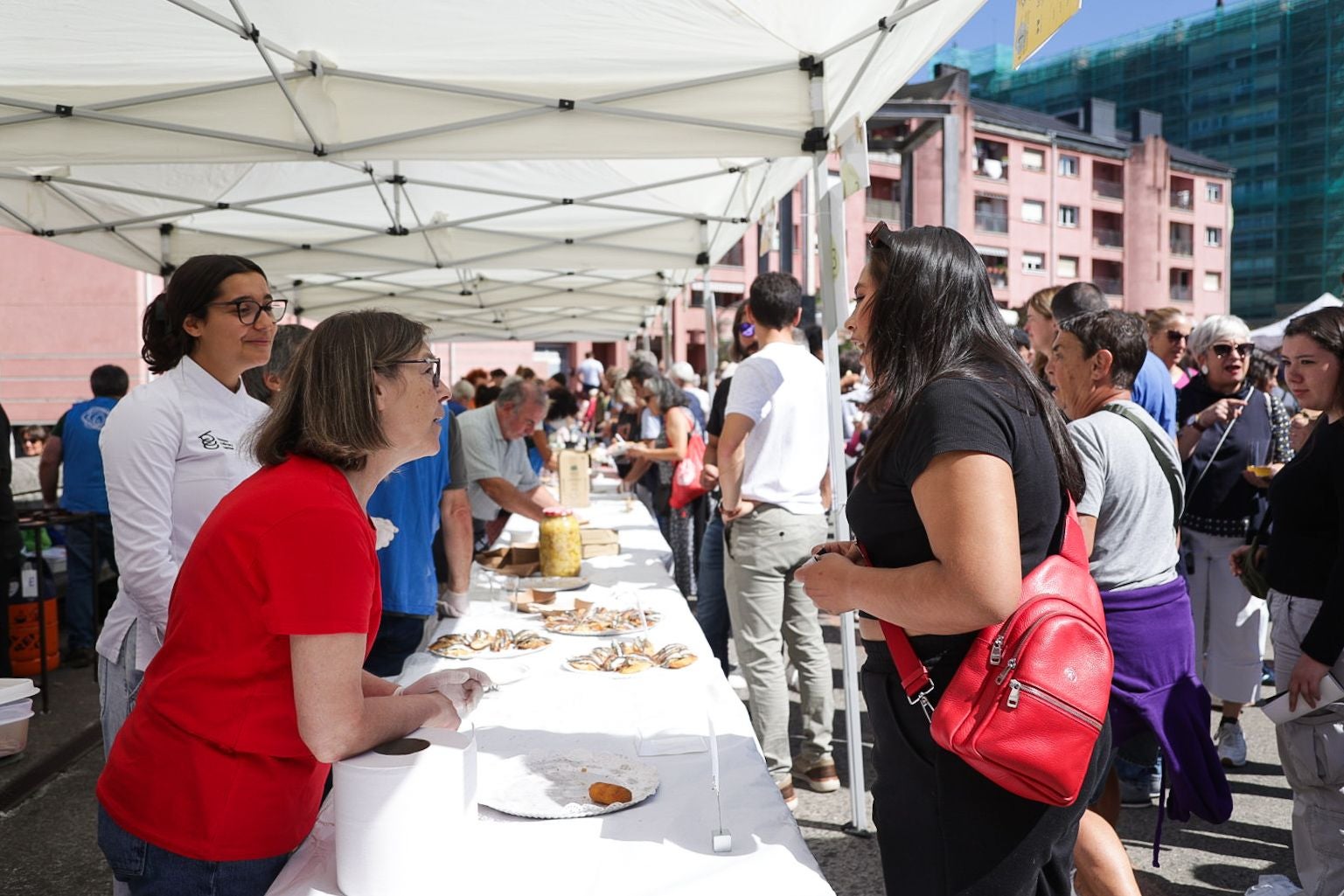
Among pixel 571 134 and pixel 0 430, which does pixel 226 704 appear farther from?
pixel 0 430

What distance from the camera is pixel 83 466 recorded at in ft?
18.1

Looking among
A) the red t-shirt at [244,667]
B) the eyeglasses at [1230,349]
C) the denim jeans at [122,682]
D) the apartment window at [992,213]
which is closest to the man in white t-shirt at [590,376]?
the eyeglasses at [1230,349]

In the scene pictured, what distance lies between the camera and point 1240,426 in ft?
13.4

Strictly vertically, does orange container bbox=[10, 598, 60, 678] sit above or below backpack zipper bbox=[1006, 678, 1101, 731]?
below

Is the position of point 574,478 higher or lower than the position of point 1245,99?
lower

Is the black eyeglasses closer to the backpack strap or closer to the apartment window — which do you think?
the backpack strap

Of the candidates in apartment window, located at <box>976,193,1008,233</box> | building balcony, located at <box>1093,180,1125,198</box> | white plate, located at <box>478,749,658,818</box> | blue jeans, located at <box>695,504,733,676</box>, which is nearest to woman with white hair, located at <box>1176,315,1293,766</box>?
blue jeans, located at <box>695,504,733,676</box>

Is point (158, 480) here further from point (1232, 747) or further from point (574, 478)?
point (1232, 747)

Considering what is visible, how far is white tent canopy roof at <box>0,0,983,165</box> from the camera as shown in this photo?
2.83 meters

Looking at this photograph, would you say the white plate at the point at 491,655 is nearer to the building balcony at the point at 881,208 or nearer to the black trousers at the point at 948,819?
the black trousers at the point at 948,819

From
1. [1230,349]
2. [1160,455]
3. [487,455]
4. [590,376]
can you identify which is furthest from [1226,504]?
[590,376]

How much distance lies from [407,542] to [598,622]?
0.57m

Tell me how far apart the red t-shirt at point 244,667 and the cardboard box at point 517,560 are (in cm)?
225

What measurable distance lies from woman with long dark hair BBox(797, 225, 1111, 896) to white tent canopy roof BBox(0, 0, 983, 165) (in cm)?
160
